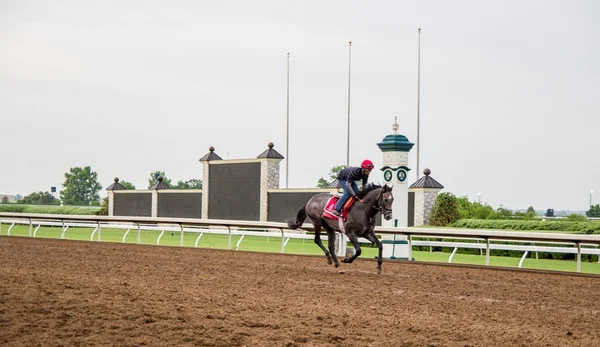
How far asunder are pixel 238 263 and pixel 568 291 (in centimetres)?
620

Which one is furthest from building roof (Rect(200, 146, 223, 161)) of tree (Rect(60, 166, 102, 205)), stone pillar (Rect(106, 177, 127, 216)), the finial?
tree (Rect(60, 166, 102, 205))

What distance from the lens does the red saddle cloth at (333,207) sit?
46.6 feet

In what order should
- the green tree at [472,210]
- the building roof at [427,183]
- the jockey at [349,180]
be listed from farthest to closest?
the green tree at [472,210] < the building roof at [427,183] < the jockey at [349,180]

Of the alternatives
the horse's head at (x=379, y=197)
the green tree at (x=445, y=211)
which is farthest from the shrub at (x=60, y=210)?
the horse's head at (x=379, y=197)

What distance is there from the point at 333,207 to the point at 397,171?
472cm

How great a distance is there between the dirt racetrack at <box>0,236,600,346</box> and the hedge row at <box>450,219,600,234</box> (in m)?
7.60

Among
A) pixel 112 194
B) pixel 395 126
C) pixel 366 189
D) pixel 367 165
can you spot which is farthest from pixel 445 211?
pixel 112 194

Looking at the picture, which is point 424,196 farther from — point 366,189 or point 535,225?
point 366,189

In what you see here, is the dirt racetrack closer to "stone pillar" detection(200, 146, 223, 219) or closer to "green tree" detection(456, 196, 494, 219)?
"green tree" detection(456, 196, 494, 219)

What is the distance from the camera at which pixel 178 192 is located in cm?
3650

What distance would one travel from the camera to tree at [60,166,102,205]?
81000mm

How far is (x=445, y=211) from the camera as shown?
2822 cm

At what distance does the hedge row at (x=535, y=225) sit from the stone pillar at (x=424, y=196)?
1410mm

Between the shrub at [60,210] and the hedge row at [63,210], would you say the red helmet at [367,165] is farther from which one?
the shrub at [60,210]
